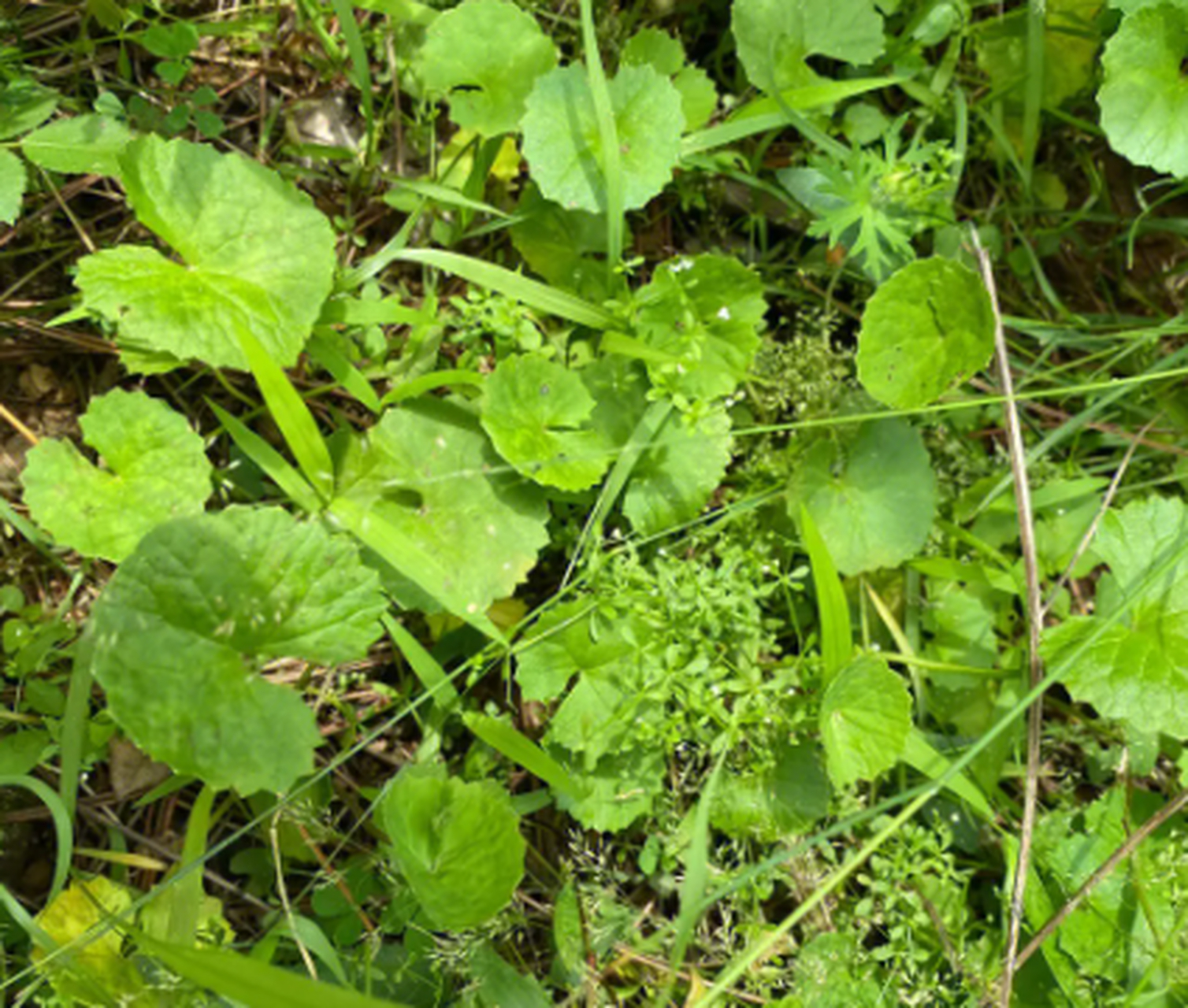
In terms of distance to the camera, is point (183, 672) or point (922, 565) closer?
point (183, 672)

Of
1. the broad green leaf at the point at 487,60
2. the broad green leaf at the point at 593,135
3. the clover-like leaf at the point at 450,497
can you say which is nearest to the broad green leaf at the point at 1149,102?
the broad green leaf at the point at 593,135

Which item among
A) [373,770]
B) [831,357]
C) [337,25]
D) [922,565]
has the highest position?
[337,25]

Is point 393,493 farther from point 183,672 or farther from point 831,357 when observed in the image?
point 831,357

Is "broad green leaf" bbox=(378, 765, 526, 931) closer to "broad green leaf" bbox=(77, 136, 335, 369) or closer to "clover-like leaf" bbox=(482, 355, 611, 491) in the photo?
"clover-like leaf" bbox=(482, 355, 611, 491)

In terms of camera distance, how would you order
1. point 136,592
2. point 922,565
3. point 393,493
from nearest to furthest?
point 136,592
point 393,493
point 922,565

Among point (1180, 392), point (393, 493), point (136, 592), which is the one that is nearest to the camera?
point (136, 592)

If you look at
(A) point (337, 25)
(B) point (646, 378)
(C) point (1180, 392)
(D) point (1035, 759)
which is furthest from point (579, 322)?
(C) point (1180, 392)

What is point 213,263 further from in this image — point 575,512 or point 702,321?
point 702,321

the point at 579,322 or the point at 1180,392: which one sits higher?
the point at 579,322
